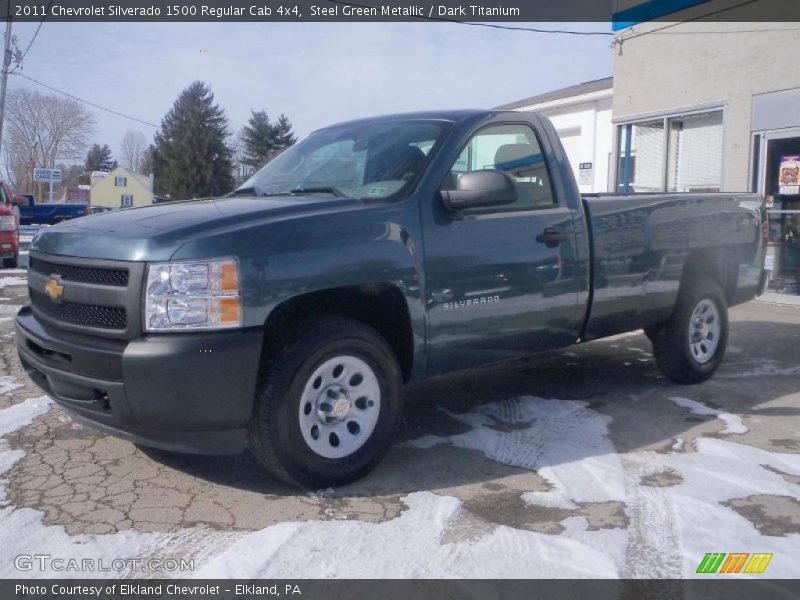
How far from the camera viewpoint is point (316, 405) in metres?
3.90

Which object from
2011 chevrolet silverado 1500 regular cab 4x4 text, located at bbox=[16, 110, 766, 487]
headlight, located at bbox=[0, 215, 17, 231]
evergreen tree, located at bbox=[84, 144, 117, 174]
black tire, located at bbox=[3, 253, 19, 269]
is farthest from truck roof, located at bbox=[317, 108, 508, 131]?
evergreen tree, located at bbox=[84, 144, 117, 174]

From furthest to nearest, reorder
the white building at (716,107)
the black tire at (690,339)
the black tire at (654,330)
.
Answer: the white building at (716,107), the black tire at (654,330), the black tire at (690,339)

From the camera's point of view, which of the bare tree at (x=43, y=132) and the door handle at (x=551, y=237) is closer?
the door handle at (x=551, y=237)

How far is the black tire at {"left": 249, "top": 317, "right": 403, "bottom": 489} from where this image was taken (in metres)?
3.71

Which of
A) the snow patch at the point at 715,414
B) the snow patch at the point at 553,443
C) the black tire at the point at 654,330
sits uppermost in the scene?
the black tire at the point at 654,330

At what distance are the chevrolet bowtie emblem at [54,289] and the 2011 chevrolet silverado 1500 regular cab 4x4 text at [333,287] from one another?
0.03 ft

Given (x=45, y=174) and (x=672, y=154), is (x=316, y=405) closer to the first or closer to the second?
(x=672, y=154)

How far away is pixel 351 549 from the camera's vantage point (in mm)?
3318

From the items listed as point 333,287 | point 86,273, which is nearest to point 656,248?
point 333,287

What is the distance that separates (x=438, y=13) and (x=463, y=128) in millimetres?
10257

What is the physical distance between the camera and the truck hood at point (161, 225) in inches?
141

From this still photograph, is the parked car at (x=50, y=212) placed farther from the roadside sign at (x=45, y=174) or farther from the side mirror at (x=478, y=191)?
the side mirror at (x=478, y=191)

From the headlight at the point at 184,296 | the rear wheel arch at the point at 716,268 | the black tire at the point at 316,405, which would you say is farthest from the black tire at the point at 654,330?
the headlight at the point at 184,296

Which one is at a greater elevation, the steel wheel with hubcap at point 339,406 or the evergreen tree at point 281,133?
the evergreen tree at point 281,133
